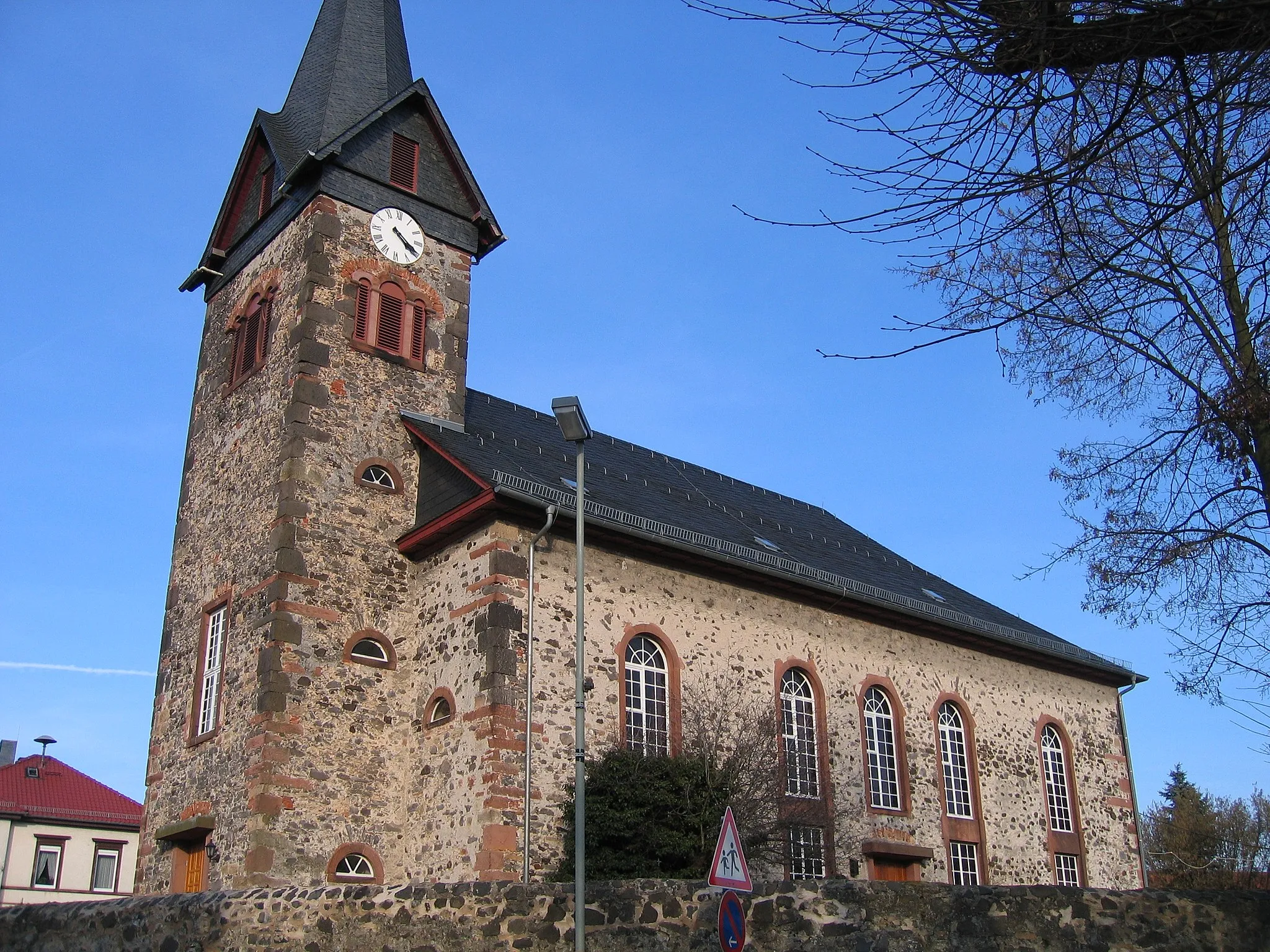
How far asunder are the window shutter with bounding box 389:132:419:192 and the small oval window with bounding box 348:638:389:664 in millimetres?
8363

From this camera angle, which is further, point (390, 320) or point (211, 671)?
point (390, 320)

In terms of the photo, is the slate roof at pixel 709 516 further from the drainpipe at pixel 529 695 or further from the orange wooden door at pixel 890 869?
the orange wooden door at pixel 890 869

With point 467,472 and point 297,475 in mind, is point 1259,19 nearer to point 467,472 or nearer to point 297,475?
point 467,472

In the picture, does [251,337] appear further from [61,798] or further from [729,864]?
[61,798]

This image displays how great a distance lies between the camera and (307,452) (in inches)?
728

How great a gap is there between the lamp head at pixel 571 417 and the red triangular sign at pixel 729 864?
167 inches

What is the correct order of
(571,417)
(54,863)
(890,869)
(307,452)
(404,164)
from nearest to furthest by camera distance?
(571,417)
(307,452)
(890,869)
(404,164)
(54,863)

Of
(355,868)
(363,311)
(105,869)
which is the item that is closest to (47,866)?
(105,869)

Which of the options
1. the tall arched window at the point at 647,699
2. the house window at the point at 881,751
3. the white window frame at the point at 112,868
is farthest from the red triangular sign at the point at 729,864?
the white window frame at the point at 112,868

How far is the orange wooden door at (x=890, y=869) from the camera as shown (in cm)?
2017

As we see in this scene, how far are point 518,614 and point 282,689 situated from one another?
3.35 metres

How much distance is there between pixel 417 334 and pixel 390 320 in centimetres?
53

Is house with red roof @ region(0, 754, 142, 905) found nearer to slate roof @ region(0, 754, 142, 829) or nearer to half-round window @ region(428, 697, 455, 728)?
slate roof @ region(0, 754, 142, 829)

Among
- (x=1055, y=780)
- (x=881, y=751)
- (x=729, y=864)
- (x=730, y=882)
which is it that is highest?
(x=881, y=751)
